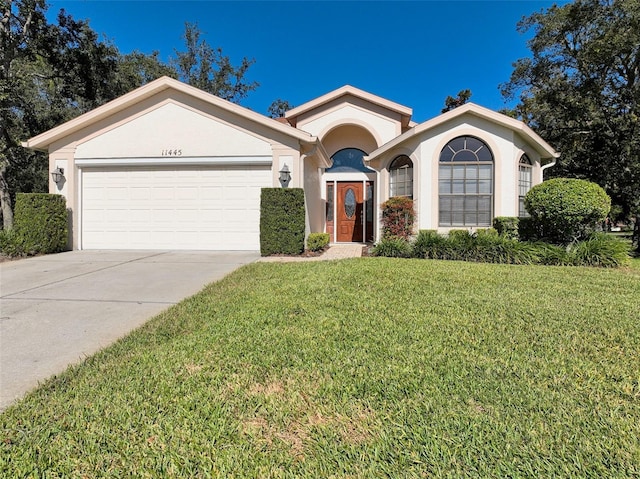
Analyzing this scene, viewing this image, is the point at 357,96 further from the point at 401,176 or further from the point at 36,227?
the point at 36,227

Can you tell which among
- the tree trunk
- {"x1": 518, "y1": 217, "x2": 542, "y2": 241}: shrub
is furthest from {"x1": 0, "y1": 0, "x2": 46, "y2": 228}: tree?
{"x1": 518, "y1": 217, "x2": 542, "y2": 241}: shrub

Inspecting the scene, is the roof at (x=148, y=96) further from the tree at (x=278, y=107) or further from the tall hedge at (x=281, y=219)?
the tree at (x=278, y=107)

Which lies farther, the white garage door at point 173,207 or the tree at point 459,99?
the tree at point 459,99

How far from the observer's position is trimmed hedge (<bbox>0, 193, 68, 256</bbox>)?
8.96 m

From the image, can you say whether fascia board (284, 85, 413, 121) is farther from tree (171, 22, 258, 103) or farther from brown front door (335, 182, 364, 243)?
tree (171, 22, 258, 103)

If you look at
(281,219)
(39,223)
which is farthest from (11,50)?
(281,219)

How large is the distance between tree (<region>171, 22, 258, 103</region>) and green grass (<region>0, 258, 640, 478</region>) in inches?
1096

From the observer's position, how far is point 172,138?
10305mm

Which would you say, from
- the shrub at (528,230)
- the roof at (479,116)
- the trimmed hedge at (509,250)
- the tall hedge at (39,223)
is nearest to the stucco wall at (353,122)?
the roof at (479,116)

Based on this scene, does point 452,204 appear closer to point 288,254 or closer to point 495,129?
point 495,129

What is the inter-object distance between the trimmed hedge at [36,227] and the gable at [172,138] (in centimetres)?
184

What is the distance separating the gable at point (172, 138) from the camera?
10141mm

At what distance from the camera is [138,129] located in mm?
10398

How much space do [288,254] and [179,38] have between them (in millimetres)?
26054
